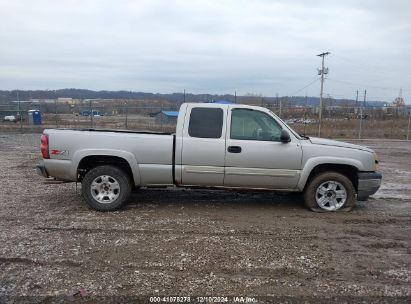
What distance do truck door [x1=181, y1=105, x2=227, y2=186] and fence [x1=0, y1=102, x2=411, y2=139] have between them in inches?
739

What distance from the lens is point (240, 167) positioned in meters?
7.12

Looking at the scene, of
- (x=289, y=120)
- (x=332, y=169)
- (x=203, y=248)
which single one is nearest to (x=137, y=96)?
(x=289, y=120)

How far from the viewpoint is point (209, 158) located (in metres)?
7.10

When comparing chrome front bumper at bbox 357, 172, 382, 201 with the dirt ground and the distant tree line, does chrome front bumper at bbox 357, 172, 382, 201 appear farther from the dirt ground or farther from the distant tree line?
the distant tree line

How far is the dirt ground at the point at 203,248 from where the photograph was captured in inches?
170

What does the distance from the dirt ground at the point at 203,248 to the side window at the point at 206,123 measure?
1308 millimetres

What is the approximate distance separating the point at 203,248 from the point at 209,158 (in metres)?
2.03

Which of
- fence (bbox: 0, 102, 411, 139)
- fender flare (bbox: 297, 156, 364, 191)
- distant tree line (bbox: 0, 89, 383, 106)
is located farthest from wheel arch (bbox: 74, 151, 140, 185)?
distant tree line (bbox: 0, 89, 383, 106)

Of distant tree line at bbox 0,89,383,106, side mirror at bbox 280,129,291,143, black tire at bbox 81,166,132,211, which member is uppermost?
distant tree line at bbox 0,89,383,106

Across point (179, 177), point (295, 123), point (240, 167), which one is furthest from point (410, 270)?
point (295, 123)

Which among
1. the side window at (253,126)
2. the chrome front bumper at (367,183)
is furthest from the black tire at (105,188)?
the chrome front bumper at (367,183)

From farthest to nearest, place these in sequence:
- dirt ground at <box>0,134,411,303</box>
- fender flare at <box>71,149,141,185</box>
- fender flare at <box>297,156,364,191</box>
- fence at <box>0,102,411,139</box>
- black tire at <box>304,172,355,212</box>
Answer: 1. fence at <box>0,102,411,139</box>
2. black tire at <box>304,172,355,212</box>
3. fender flare at <box>297,156,364,191</box>
4. fender flare at <box>71,149,141,185</box>
5. dirt ground at <box>0,134,411,303</box>

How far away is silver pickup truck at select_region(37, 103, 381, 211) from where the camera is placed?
23.3ft

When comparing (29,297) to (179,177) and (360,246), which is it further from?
(360,246)
